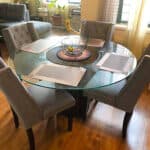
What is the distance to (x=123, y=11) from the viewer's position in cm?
307

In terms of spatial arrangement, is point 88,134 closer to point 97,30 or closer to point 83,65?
point 83,65

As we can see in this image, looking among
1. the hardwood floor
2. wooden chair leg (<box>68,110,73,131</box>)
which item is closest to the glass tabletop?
wooden chair leg (<box>68,110,73,131</box>)

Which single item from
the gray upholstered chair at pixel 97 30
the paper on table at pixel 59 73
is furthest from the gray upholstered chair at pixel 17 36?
the gray upholstered chair at pixel 97 30

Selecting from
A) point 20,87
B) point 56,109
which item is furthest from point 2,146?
point 20,87

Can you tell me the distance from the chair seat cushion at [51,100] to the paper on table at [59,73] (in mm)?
221

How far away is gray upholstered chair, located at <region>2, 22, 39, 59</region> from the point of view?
210cm

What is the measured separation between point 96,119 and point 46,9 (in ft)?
11.5

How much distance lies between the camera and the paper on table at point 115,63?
1.68m

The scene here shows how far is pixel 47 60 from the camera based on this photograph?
1.81 meters

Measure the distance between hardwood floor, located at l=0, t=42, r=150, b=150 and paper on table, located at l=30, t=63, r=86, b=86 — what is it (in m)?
0.71

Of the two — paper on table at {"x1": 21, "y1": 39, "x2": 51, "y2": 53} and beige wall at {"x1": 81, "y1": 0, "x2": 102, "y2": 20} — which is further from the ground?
beige wall at {"x1": 81, "y1": 0, "x2": 102, "y2": 20}

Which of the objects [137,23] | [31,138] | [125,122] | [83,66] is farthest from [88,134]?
[137,23]

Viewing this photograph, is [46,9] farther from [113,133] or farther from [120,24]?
[113,133]

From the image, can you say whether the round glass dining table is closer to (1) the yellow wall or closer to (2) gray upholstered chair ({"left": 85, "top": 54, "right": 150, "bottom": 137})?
(2) gray upholstered chair ({"left": 85, "top": 54, "right": 150, "bottom": 137})
